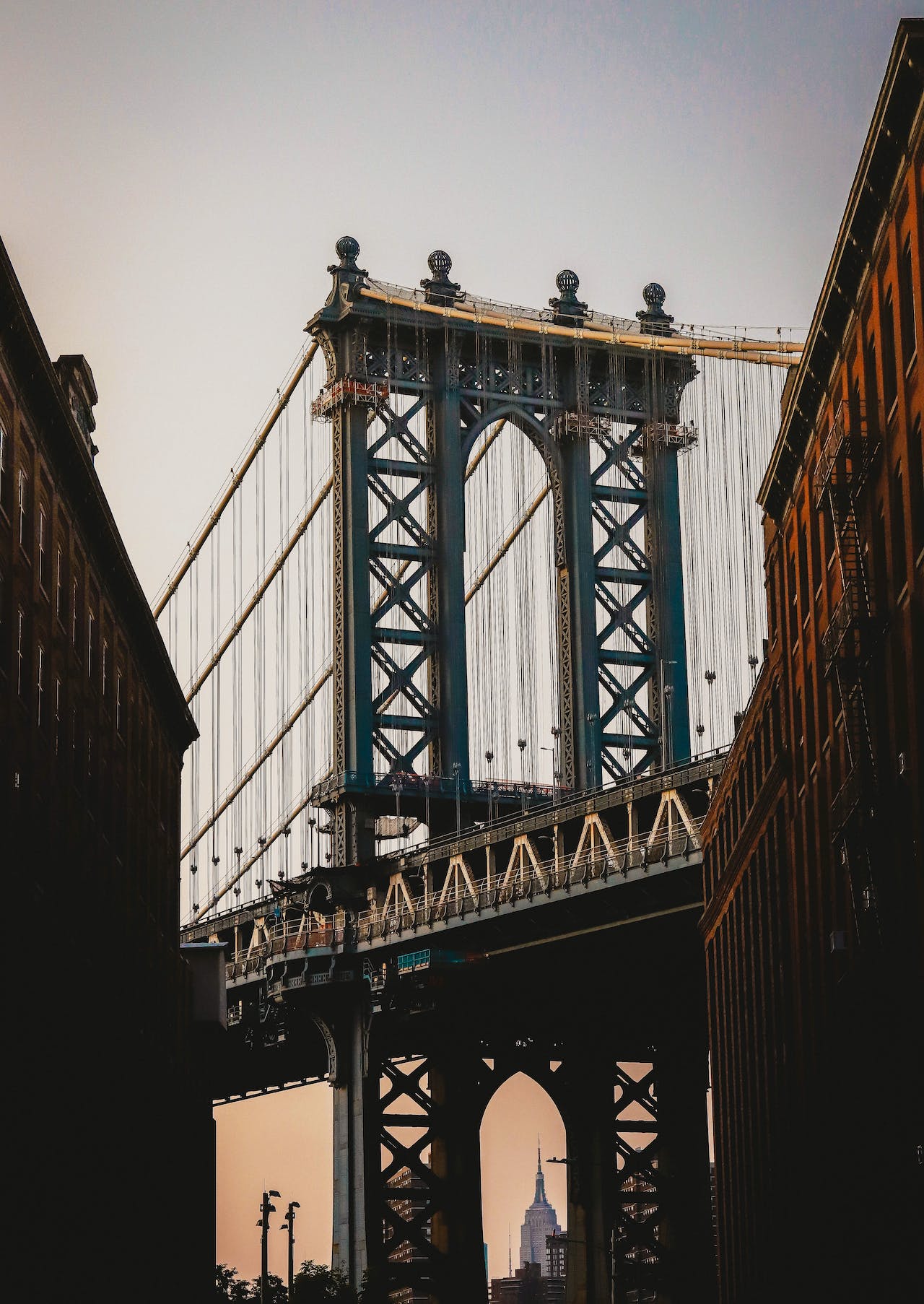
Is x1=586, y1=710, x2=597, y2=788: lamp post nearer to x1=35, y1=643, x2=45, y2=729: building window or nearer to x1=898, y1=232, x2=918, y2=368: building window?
x1=35, y1=643, x2=45, y2=729: building window

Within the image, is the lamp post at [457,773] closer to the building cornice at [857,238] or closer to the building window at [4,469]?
the building cornice at [857,238]

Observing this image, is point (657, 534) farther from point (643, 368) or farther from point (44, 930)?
point (44, 930)

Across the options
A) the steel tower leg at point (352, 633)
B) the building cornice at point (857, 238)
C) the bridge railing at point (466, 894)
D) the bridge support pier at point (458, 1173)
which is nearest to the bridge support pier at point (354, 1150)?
the bridge support pier at point (458, 1173)

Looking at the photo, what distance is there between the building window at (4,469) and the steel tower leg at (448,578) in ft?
173

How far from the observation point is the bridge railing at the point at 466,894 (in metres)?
93.8

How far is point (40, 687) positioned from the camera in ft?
207

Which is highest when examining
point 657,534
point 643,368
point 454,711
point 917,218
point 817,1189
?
point 643,368

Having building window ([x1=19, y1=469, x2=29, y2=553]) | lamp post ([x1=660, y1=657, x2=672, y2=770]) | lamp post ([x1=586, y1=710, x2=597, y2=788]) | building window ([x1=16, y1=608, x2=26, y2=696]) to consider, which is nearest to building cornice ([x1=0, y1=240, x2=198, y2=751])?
building window ([x1=19, y1=469, x2=29, y2=553])

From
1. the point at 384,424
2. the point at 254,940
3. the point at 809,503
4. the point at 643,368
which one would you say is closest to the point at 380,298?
the point at 384,424

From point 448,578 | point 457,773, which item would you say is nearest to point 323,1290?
point 457,773

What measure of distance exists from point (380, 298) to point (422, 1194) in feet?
126

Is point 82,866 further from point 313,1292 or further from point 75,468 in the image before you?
point 313,1292

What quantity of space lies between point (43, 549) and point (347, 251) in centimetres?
5263

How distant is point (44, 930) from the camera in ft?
207
